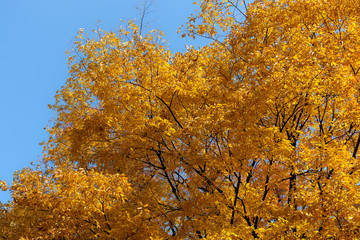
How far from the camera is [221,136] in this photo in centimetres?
966

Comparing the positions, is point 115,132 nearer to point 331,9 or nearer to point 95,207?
point 95,207

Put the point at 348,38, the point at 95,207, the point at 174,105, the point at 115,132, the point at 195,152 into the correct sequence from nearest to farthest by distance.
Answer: the point at 95,207 → the point at 195,152 → the point at 348,38 → the point at 174,105 → the point at 115,132

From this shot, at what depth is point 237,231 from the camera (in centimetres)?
852

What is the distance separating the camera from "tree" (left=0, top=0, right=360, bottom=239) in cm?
828

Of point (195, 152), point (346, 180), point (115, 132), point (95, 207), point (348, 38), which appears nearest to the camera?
point (346, 180)

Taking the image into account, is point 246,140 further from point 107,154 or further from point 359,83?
point 107,154

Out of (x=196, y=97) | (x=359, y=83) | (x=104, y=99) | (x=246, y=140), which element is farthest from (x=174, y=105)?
(x=359, y=83)

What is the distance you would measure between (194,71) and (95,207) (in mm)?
5276

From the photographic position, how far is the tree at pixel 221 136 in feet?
27.2

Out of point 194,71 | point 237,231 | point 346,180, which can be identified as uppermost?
point 194,71

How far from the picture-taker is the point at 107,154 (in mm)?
11398

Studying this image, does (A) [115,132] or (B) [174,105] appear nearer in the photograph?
(B) [174,105]

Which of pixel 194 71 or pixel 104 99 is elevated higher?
pixel 194 71

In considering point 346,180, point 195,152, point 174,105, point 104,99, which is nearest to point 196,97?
point 174,105
